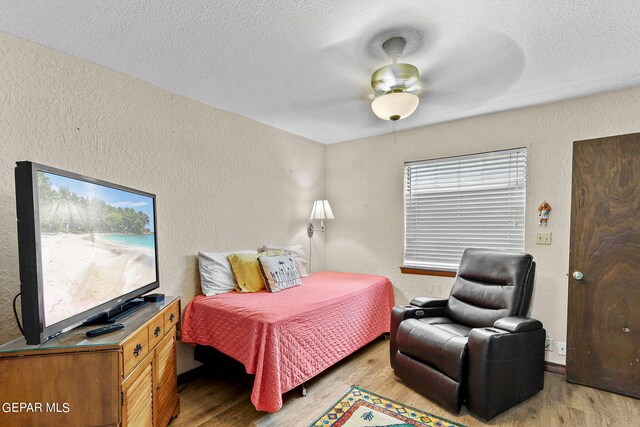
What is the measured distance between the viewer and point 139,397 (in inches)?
58.2

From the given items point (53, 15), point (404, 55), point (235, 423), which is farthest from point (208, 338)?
point (404, 55)

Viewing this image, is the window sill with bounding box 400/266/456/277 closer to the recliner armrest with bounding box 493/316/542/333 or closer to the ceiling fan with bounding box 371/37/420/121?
the recliner armrest with bounding box 493/316/542/333

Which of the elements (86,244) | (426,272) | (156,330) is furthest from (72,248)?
(426,272)

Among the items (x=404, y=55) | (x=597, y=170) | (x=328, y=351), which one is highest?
(x=404, y=55)

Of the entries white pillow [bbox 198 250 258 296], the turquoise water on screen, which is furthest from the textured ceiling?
white pillow [bbox 198 250 258 296]

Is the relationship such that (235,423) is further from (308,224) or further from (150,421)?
(308,224)

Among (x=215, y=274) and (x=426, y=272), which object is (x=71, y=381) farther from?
(x=426, y=272)

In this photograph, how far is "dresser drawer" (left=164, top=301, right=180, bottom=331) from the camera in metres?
1.86

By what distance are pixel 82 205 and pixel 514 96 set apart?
10.3 feet

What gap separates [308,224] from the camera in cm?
389

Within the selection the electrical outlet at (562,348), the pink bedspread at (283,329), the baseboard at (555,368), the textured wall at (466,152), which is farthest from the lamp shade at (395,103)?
the baseboard at (555,368)

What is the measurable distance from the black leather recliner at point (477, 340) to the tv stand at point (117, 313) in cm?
191

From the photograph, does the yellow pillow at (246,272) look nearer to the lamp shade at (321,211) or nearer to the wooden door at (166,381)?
the wooden door at (166,381)

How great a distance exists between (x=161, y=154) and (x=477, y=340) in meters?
2.68
